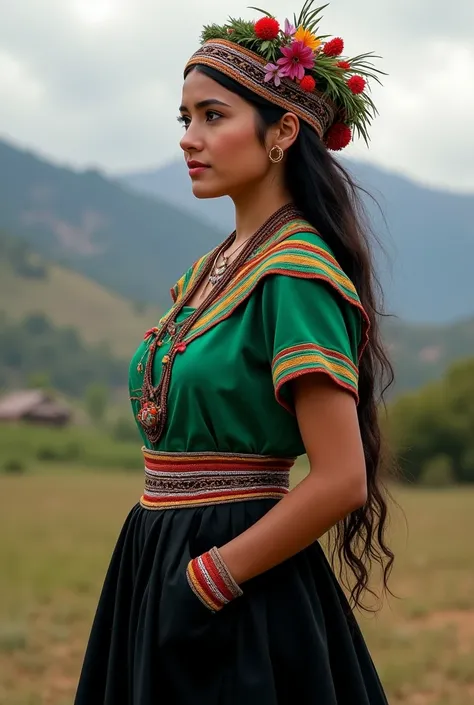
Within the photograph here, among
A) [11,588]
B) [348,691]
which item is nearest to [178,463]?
[348,691]

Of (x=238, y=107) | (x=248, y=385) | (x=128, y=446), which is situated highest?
(x=128, y=446)

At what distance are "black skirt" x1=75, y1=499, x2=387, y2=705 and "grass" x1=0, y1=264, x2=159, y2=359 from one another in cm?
8935

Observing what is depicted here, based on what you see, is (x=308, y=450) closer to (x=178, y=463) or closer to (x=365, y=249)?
(x=178, y=463)

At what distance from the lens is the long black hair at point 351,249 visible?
2.09 m

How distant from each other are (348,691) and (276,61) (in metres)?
1.27

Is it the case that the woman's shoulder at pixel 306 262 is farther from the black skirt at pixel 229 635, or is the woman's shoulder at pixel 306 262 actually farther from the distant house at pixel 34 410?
the distant house at pixel 34 410

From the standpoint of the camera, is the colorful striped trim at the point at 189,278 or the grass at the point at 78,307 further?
the grass at the point at 78,307

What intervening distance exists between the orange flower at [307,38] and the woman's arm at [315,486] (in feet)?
2.41

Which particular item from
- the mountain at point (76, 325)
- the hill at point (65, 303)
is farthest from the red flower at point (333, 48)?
the hill at point (65, 303)

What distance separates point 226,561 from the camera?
188cm

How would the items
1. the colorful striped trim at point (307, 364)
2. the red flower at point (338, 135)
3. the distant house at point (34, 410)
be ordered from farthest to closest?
the distant house at point (34, 410)
the red flower at point (338, 135)
the colorful striped trim at point (307, 364)

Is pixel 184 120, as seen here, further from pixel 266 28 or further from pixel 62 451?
pixel 62 451

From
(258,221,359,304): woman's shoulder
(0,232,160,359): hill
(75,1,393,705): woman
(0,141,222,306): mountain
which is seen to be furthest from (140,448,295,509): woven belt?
(0,141,222,306): mountain

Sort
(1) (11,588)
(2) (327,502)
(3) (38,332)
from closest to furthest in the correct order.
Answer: (2) (327,502), (1) (11,588), (3) (38,332)
